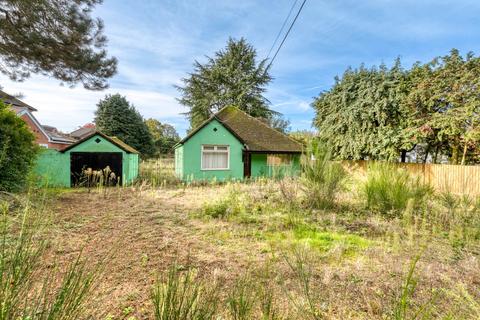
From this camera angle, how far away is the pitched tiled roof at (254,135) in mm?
14461

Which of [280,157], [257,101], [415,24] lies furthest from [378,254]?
[257,101]

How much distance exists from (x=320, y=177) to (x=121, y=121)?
79.1 feet

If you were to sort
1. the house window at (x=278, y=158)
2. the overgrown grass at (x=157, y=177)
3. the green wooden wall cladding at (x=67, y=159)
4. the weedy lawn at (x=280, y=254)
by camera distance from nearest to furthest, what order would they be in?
the weedy lawn at (x=280, y=254) < the green wooden wall cladding at (x=67, y=159) < the overgrown grass at (x=157, y=177) < the house window at (x=278, y=158)

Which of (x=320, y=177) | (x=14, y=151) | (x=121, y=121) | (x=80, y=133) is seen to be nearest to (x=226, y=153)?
(x=320, y=177)

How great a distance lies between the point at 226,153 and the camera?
13969 millimetres

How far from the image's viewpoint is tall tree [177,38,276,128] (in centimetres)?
2812

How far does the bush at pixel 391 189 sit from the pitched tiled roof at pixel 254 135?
27.4 feet

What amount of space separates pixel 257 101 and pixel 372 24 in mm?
22123

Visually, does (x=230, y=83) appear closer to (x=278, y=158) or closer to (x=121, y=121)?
(x=121, y=121)

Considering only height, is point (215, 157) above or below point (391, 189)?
above

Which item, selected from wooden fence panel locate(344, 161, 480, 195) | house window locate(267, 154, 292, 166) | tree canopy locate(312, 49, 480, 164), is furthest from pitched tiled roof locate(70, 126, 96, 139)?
wooden fence panel locate(344, 161, 480, 195)

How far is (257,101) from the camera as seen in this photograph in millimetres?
28359

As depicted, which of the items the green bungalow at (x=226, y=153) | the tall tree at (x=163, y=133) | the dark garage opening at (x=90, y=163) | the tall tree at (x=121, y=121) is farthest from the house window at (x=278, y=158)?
the tall tree at (x=163, y=133)

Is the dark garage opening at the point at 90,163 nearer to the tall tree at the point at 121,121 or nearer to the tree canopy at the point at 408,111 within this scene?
the tree canopy at the point at 408,111
